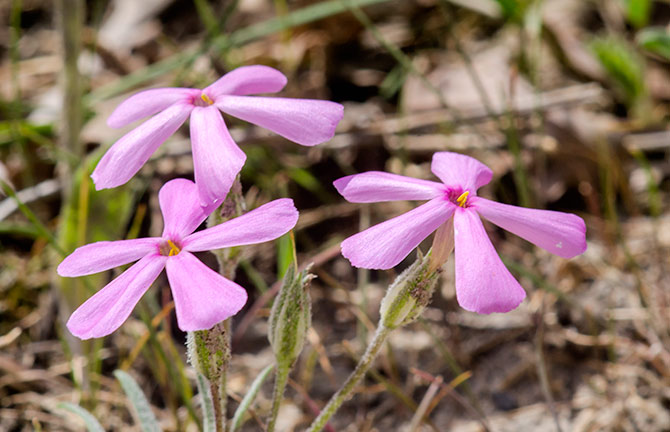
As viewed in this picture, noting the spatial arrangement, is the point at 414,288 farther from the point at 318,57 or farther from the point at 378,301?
the point at 318,57

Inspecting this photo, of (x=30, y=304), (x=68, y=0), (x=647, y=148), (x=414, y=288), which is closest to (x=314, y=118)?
(x=414, y=288)

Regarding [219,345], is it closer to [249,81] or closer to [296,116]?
[296,116]

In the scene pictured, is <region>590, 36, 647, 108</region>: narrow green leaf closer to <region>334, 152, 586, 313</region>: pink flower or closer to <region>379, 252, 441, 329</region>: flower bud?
<region>334, 152, 586, 313</region>: pink flower

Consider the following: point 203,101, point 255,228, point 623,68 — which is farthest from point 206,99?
point 623,68

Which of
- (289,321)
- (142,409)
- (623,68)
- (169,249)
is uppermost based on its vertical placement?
(169,249)

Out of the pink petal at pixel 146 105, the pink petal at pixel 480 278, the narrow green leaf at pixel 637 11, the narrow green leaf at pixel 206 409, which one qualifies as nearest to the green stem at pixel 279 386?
the narrow green leaf at pixel 206 409
